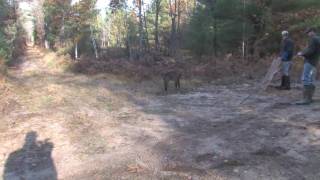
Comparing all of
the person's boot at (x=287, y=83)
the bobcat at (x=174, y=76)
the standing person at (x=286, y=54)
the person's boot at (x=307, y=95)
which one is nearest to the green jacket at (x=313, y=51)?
the person's boot at (x=307, y=95)

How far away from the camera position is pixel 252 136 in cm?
841

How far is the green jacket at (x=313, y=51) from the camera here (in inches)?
420

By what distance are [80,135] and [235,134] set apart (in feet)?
10.5

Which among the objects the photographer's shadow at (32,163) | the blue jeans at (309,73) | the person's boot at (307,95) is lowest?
the photographer's shadow at (32,163)

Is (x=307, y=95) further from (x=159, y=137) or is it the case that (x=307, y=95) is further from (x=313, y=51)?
(x=159, y=137)

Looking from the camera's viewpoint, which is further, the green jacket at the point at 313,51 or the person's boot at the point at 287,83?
the person's boot at the point at 287,83

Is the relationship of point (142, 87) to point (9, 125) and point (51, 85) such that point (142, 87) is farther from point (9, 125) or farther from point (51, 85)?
point (9, 125)

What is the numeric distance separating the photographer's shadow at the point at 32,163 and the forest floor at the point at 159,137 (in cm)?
2

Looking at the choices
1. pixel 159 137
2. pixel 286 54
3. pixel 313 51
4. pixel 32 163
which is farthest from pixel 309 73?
pixel 32 163

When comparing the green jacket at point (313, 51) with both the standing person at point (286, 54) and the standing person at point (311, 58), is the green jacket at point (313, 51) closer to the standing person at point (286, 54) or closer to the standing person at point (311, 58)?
the standing person at point (311, 58)

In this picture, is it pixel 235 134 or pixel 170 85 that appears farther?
pixel 170 85

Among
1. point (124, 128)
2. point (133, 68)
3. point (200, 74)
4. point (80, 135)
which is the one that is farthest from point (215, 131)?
point (133, 68)

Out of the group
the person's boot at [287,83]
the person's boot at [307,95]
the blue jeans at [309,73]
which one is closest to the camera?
the blue jeans at [309,73]

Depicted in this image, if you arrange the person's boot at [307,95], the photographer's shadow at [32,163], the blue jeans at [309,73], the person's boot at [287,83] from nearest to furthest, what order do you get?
the photographer's shadow at [32,163], the blue jeans at [309,73], the person's boot at [307,95], the person's boot at [287,83]
